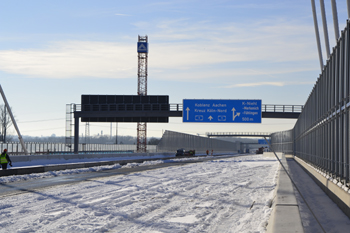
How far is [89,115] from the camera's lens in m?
66.0

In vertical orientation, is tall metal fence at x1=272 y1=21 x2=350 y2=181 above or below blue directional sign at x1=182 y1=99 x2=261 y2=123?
below

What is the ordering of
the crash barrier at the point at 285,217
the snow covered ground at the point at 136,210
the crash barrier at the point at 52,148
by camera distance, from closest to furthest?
the crash barrier at the point at 285,217
the snow covered ground at the point at 136,210
the crash barrier at the point at 52,148

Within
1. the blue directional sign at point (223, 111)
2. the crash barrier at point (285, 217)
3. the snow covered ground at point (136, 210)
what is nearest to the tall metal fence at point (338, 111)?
the crash barrier at point (285, 217)

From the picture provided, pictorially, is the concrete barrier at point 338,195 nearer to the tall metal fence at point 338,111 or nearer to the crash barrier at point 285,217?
the tall metal fence at point 338,111

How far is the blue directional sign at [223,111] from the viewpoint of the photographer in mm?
59250

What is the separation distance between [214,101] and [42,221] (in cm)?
5017

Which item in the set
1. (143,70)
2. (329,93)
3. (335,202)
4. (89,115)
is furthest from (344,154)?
(143,70)

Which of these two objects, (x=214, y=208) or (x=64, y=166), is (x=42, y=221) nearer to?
(x=214, y=208)

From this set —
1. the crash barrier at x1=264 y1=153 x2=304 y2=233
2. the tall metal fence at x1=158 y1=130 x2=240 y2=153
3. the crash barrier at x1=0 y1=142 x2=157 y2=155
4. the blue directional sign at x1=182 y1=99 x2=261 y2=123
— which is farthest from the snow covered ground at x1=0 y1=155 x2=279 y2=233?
the tall metal fence at x1=158 y1=130 x2=240 y2=153

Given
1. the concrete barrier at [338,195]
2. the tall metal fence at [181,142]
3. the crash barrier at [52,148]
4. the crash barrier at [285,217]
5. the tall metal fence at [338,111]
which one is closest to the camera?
the crash barrier at [285,217]

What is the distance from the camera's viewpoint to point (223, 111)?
5925 centimetres

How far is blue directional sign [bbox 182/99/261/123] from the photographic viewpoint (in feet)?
194

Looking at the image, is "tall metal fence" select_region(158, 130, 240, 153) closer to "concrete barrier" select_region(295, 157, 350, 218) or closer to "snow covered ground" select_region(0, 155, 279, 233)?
"snow covered ground" select_region(0, 155, 279, 233)

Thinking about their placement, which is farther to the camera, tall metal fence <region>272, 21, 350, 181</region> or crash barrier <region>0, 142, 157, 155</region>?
crash barrier <region>0, 142, 157, 155</region>
